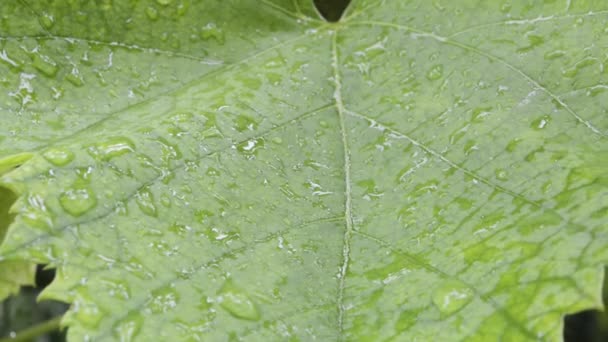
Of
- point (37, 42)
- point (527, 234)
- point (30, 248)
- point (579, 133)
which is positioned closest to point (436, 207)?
point (527, 234)

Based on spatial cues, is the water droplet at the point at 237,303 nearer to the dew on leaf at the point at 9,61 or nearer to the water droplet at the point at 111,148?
the water droplet at the point at 111,148

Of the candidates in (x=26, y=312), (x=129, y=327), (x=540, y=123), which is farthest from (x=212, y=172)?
(x=26, y=312)

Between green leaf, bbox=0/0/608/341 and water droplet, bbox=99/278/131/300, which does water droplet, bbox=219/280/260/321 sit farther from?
water droplet, bbox=99/278/131/300

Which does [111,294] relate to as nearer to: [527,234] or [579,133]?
[527,234]

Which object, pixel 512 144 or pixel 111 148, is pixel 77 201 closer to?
pixel 111 148

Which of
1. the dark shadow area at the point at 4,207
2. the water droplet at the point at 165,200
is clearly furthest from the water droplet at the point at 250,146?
the dark shadow area at the point at 4,207

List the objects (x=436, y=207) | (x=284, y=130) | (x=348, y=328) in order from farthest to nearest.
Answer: (x=284, y=130) < (x=436, y=207) < (x=348, y=328)
